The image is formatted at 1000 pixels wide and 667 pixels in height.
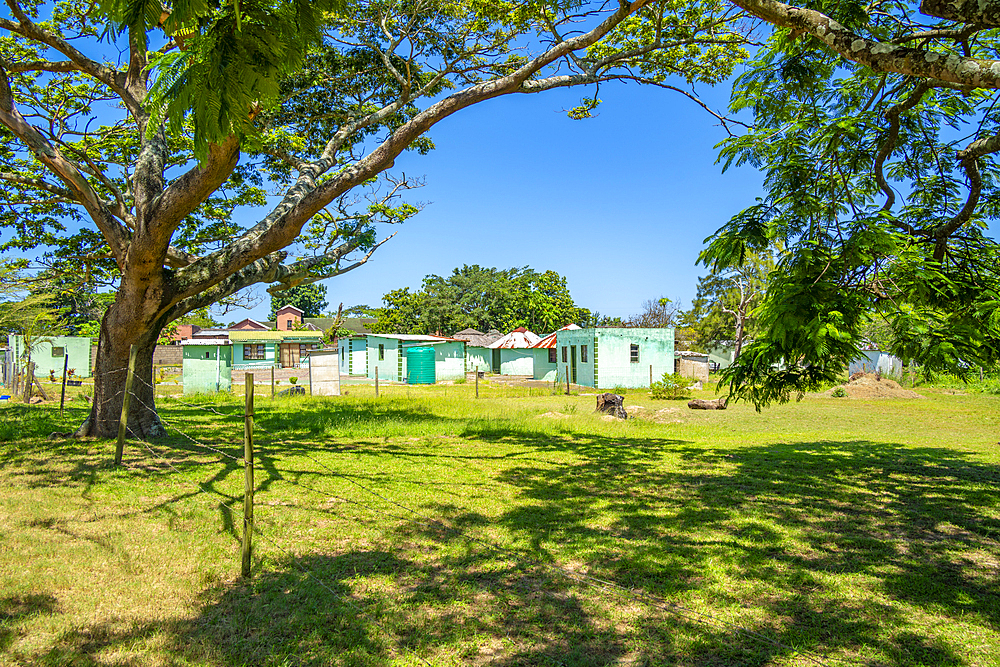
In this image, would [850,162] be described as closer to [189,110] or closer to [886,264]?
[886,264]

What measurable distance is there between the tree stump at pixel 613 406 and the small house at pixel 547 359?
1538 cm

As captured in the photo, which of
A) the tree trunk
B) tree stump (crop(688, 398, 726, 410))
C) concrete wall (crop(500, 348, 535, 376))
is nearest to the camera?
the tree trunk

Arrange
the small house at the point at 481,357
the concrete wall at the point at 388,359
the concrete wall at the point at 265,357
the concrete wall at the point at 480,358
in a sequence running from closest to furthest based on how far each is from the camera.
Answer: the concrete wall at the point at 388,359
the concrete wall at the point at 265,357
the small house at the point at 481,357
the concrete wall at the point at 480,358

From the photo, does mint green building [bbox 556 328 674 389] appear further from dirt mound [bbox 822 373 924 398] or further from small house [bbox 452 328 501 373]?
small house [bbox 452 328 501 373]

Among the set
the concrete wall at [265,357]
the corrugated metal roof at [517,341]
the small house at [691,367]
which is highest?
the corrugated metal roof at [517,341]

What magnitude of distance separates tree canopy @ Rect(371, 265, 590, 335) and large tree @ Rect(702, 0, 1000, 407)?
44356 mm

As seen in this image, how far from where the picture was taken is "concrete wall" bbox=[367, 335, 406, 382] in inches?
1238

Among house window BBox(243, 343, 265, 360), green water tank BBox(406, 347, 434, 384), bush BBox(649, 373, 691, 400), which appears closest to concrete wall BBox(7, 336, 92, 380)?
house window BBox(243, 343, 265, 360)

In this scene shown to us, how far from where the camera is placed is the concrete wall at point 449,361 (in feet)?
106

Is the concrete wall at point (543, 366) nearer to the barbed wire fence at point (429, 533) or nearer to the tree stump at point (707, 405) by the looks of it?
the tree stump at point (707, 405)

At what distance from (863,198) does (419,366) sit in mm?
27271

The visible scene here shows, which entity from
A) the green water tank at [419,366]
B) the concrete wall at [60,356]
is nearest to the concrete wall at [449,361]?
the green water tank at [419,366]

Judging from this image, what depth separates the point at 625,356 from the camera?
26969 millimetres

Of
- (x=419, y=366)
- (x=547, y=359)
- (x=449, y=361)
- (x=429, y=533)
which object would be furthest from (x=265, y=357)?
(x=429, y=533)
